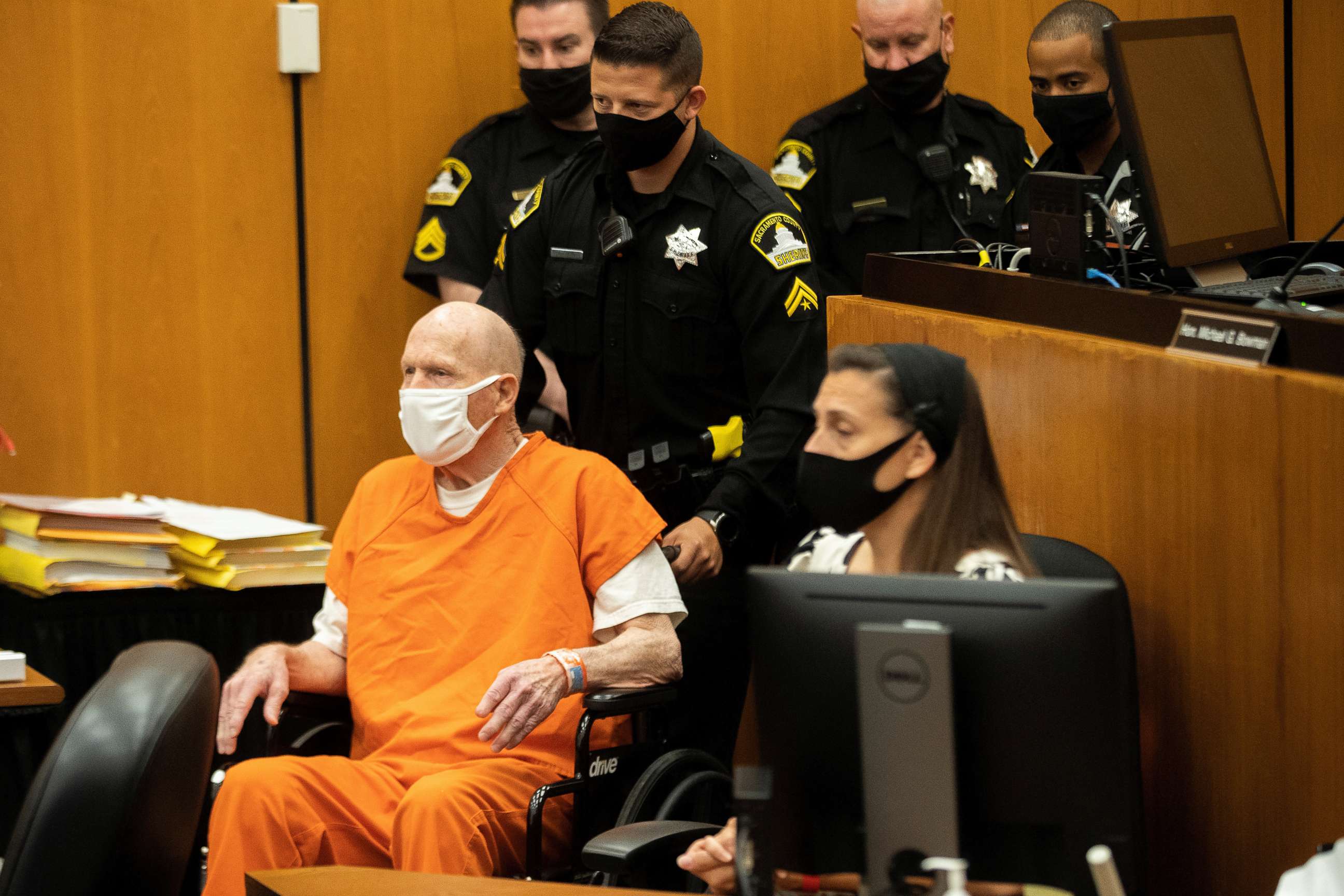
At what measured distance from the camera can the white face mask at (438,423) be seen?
2.57m

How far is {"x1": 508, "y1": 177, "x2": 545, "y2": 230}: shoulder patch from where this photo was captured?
10.5ft

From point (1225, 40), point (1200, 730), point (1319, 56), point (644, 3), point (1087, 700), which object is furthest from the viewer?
point (1319, 56)

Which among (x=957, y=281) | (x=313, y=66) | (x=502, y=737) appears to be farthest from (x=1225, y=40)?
(x=313, y=66)

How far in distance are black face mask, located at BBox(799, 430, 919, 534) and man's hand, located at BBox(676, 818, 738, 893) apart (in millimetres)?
386

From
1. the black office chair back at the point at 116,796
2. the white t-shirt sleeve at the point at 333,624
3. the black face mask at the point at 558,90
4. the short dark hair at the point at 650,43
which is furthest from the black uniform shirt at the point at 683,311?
the black office chair back at the point at 116,796

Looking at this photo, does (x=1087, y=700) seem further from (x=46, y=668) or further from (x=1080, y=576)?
(x=46, y=668)

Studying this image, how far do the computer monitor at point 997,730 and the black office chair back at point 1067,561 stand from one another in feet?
1.55

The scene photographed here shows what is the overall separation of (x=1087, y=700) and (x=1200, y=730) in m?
0.59

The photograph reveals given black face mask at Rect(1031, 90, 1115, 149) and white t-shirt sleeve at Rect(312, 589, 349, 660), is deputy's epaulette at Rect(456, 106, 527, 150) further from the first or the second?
white t-shirt sleeve at Rect(312, 589, 349, 660)

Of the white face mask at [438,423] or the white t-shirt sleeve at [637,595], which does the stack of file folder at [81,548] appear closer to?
the white face mask at [438,423]

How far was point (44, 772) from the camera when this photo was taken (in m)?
1.57

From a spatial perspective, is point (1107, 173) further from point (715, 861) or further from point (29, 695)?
point (29, 695)

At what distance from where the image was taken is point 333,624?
2686 millimetres

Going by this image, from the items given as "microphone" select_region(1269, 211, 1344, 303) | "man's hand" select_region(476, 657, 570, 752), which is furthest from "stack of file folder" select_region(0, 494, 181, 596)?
"microphone" select_region(1269, 211, 1344, 303)
